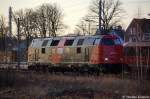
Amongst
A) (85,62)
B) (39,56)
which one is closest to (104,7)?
(39,56)

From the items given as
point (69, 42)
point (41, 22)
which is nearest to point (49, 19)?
point (41, 22)

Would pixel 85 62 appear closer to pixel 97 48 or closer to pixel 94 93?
pixel 97 48

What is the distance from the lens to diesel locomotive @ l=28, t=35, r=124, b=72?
30062 millimetres

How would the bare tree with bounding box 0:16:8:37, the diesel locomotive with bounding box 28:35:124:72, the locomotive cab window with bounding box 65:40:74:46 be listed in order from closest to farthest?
the diesel locomotive with bounding box 28:35:124:72 → the locomotive cab window with bounding box 65:40:74:46 → the bare tree with bounding box 0:16:8:37

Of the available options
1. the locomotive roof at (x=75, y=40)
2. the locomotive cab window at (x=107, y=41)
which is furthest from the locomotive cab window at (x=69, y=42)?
the locomotive cab window at (x=107, y=41)

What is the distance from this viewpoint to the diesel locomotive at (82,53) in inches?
1184

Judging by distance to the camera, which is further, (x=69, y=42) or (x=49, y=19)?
(x=49, y=19)

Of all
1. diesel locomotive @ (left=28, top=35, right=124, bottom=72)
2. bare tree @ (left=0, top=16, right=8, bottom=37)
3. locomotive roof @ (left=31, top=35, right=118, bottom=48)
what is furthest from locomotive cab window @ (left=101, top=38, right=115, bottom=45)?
bare tree @ (left=0, top=16, right=8, bottom=37)

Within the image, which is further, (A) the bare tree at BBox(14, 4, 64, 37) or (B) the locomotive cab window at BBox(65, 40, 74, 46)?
(A) the bare tree at BBox(14, 4, 64, 37)

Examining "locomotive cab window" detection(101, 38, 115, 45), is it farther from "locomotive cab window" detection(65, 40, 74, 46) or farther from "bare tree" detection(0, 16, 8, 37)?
"bare tree" detection(0, 16, 8, 37)

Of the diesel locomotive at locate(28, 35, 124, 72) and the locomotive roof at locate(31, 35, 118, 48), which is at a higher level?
the locomotive roof at locate(31, 35, 118, 48)

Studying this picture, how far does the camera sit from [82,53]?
3141 cm

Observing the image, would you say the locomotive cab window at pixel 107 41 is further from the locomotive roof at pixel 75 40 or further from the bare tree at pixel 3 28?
the bare tree at pixel 3 28

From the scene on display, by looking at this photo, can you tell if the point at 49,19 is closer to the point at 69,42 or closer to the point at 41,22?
the point at 41,22
